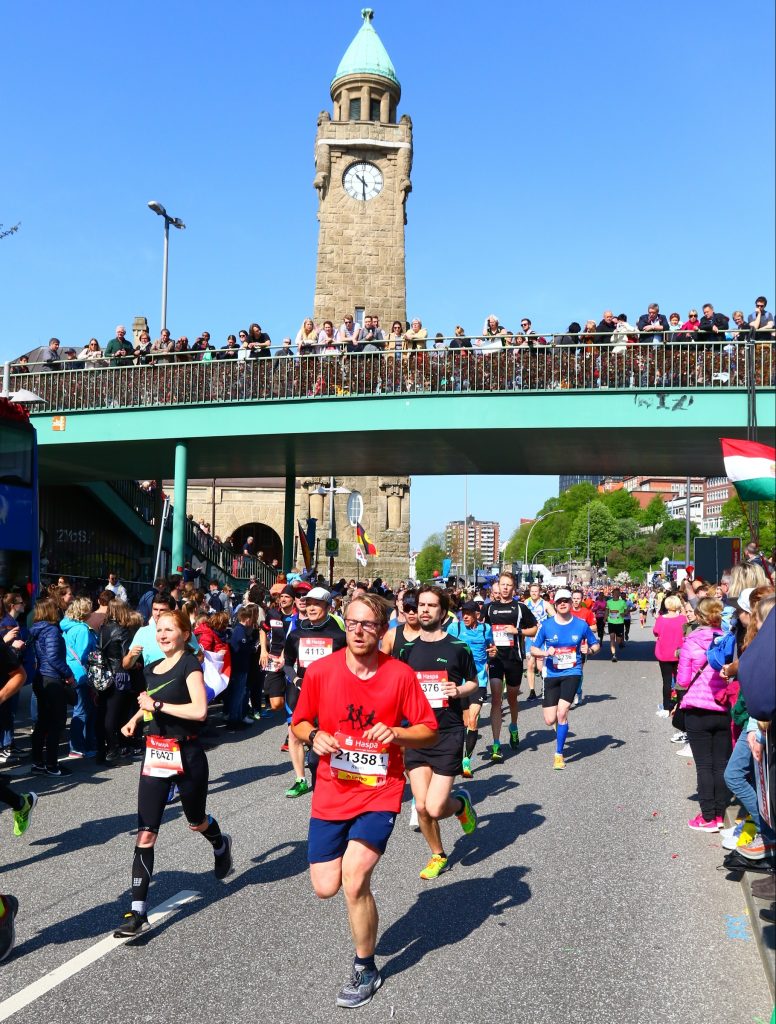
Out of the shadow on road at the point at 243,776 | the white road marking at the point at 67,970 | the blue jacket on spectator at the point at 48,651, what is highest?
the blue jacket on spectator at the point at 48,651

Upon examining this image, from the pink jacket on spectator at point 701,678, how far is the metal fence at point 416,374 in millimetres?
10427

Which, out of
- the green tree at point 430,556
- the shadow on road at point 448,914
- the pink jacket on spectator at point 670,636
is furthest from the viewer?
the green tree at point 430,556

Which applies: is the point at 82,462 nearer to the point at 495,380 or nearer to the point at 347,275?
the point at 495,380

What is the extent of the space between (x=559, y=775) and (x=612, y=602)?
1688cm

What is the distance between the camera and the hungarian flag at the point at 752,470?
4.78 m

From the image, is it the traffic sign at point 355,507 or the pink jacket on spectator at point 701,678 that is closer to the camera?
the pink jacket on spectator at point 701,678

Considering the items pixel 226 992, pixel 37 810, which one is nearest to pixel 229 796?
pixel 37 810

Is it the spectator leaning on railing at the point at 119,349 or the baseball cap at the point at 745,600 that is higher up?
the spectator leaning on railing at the point at 119,349

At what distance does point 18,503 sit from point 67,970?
1147cm

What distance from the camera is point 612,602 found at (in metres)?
26.5

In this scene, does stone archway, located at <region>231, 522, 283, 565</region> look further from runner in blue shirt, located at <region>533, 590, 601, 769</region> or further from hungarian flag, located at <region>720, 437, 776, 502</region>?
hungarian flag, located at <region>720, 437, 776, 502</region>

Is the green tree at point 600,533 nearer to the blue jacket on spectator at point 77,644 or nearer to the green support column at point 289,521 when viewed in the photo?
the green support column at point 289,521

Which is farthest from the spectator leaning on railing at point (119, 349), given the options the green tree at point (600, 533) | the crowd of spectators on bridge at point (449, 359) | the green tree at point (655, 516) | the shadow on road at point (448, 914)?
the green tree at point (655, 516)

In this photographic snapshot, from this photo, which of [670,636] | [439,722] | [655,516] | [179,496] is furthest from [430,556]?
[439,722]
